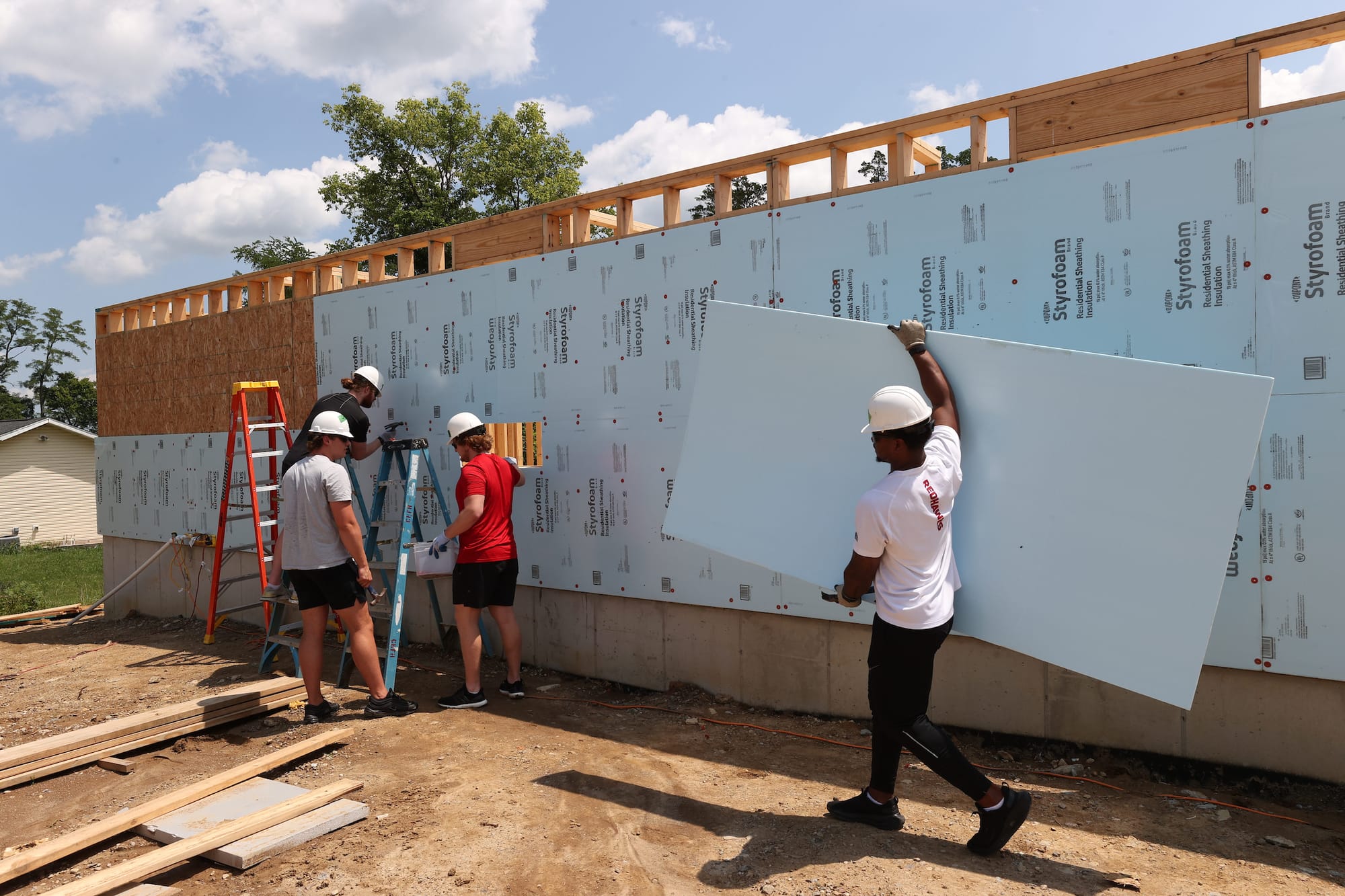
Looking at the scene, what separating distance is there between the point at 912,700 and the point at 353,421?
4.64m

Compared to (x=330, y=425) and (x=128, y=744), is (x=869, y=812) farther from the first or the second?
(x=128, y=744)

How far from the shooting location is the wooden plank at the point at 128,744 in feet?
13.9

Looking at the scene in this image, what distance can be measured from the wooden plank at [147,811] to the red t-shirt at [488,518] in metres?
1.26

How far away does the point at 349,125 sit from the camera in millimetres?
21875

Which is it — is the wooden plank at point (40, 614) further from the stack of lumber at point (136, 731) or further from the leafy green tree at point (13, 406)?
the leafy green tree at point (13, 406)

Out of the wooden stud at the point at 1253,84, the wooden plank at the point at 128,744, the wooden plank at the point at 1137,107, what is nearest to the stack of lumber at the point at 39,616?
the wooden plank at the point at 128,744

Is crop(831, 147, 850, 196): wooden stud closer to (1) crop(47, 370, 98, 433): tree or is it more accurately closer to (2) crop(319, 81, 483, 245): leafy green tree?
(2) crop(319, 81, 483, 245): leafy green tree

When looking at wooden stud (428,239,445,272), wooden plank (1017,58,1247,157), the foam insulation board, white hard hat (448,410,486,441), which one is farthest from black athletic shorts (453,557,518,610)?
wooden plank (1017,58,1247,157)

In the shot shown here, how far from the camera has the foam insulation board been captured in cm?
285

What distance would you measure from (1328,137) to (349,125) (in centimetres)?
2254

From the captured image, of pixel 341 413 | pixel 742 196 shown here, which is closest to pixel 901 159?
pixel 341 413

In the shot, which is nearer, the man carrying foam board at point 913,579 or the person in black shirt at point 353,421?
the man carrying foam board at point 913,579

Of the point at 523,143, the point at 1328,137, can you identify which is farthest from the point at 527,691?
the point at 523,143

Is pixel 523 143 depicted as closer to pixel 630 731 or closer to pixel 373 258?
pixel 373 258
